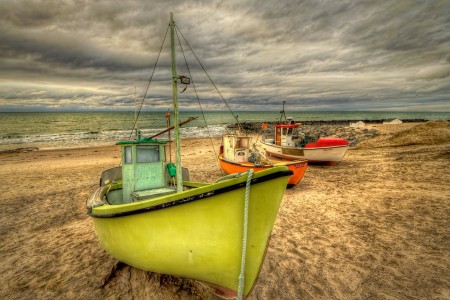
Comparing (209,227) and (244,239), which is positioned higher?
(209,227)

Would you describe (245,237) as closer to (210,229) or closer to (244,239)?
(244,239)

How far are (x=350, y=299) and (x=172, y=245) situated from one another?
328cm

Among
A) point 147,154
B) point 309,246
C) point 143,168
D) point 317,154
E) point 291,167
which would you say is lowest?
point 309,246

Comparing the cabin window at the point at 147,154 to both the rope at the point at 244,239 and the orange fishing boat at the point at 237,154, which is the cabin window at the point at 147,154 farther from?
the orange fishing boat at the point at 237,154

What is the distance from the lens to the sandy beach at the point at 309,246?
14.2 feet

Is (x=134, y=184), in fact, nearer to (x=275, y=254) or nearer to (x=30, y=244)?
(x=30, y=244)

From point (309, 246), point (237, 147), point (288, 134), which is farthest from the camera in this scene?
point (288, 134)

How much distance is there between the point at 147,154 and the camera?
6.12 meters

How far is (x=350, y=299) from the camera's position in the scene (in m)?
4.03

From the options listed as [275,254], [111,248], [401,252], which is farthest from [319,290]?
[111,248]

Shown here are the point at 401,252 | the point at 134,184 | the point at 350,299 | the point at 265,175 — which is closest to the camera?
the point at 265,175

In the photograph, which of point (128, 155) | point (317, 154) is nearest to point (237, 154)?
point (317, 154)

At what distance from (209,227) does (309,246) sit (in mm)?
3530

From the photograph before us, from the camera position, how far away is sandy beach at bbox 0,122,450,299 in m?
4.33
